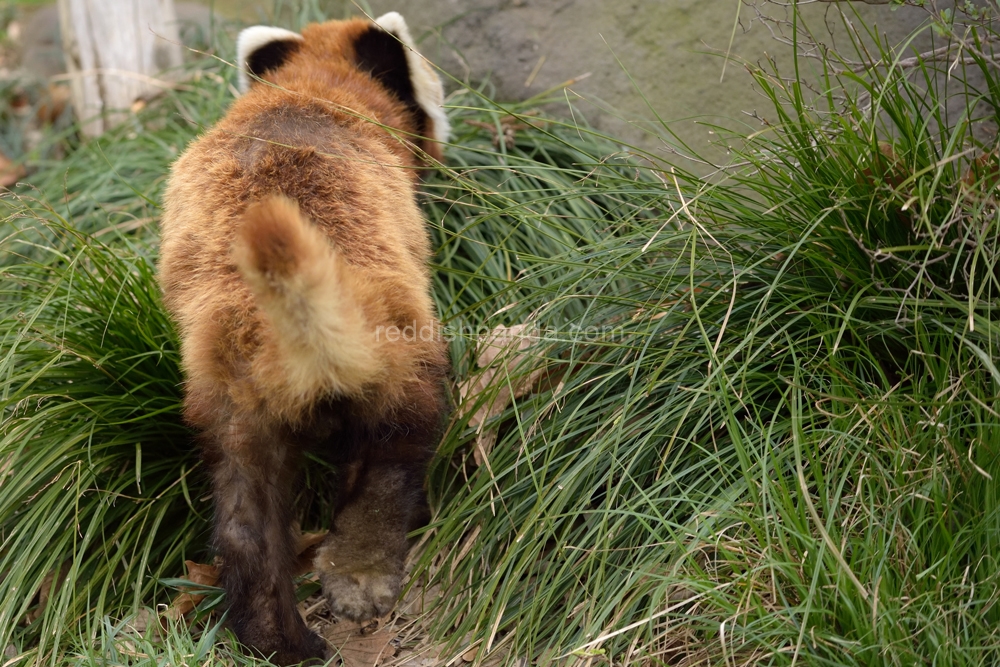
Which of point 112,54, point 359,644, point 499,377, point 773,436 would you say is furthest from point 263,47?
point 773,436

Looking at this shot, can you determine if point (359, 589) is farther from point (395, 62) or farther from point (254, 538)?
point (395, 62)

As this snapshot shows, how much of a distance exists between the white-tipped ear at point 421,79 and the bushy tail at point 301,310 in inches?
56.5

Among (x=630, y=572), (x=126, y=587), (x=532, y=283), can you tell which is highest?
(x=532, y=283)

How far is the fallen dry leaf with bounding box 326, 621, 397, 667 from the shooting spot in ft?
8.90

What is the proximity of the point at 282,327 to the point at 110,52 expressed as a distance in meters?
3.64

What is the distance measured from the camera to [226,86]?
14.4 ft

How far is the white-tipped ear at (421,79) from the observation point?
3.33m

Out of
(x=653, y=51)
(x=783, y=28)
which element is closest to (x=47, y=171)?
(x=653, y=51)

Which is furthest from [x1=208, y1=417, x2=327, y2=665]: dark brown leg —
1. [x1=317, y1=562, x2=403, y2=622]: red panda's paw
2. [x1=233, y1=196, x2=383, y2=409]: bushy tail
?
[x1=233, y1=196, x2=383, y2=409]: bushy tail

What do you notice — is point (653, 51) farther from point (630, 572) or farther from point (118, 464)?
point (118, 464)

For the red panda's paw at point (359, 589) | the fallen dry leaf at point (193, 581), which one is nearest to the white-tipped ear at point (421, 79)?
the red panda's paw at point (359, 589)

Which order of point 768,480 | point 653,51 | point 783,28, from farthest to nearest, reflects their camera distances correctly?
point 653,51, point 783,28, point 768,480

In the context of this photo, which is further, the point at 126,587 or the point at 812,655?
the point at 126,587

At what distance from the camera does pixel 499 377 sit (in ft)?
9.31
